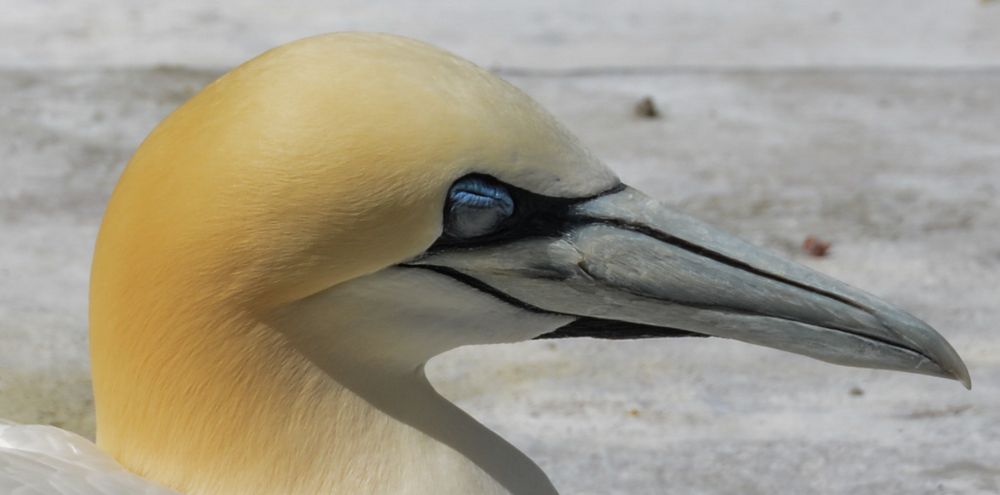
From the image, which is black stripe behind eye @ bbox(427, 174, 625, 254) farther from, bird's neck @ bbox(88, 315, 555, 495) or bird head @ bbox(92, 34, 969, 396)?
bird's neck @ bbox(88, 315, 555, 495)

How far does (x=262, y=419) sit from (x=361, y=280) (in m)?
0.25

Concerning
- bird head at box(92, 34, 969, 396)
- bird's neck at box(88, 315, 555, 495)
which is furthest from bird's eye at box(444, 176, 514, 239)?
bird's neck at box(88, 315, 555, 495)

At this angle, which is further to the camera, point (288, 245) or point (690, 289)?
point (690, 289)

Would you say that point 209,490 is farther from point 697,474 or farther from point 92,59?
point 92,59

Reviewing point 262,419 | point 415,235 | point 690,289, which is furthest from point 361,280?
Answer: point 690,289

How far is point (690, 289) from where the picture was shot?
7.62ft

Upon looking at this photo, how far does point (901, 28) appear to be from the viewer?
8.06 m

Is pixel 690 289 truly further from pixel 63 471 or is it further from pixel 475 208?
pixel 63 471

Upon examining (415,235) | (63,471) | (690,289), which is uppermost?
(415,235)

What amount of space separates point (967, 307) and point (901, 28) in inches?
145

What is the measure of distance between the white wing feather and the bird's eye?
0.59 meters

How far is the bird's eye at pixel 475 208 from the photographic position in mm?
2213

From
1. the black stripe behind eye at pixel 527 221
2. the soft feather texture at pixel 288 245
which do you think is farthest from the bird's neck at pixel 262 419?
the black stripe behind eye at pixel 527 221

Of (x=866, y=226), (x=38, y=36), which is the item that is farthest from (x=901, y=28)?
(x=38, y=36)
